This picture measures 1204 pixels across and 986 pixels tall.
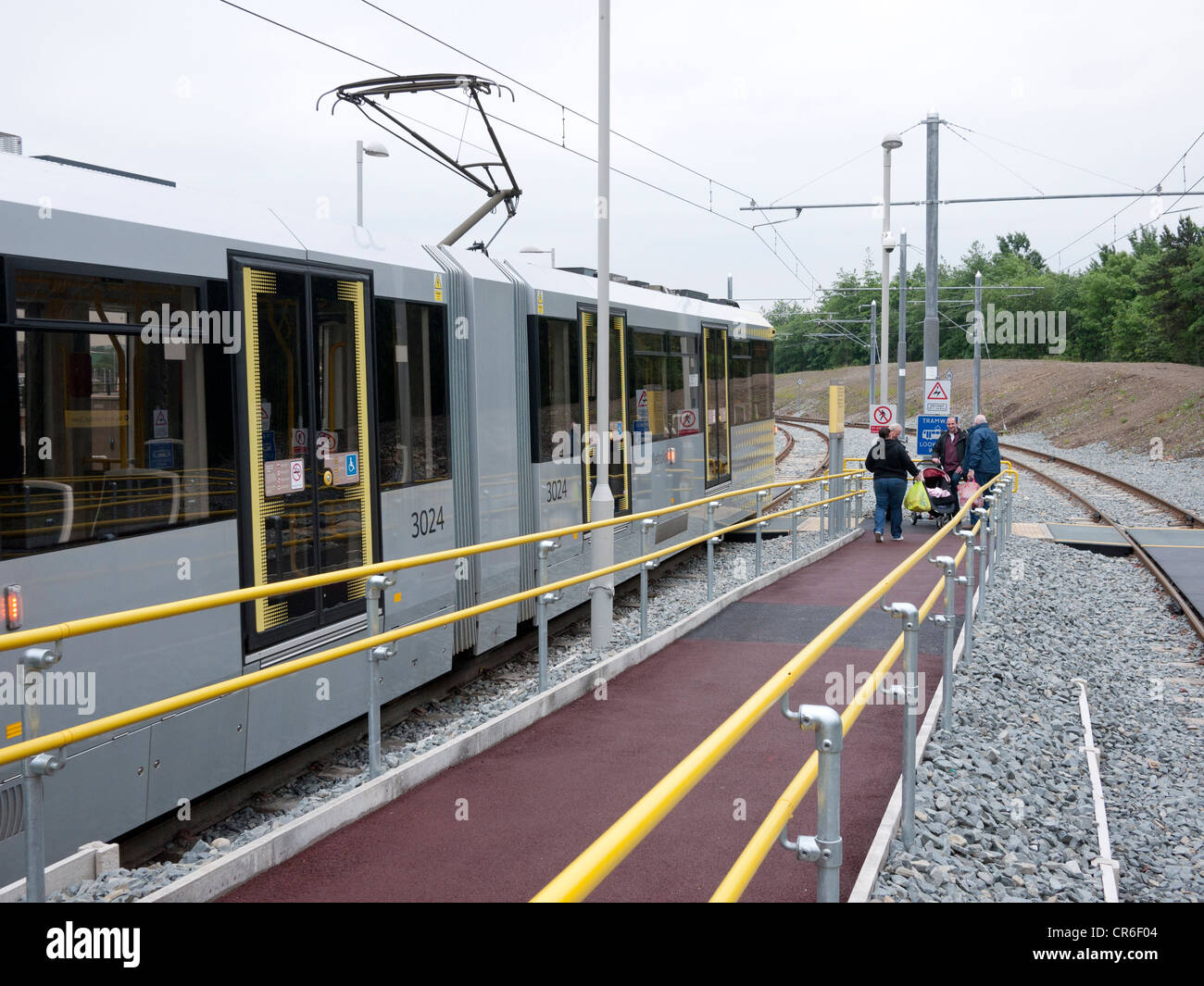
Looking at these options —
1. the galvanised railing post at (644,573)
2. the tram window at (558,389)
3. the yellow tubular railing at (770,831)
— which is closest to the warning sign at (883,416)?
A: the tram window at (558,389)

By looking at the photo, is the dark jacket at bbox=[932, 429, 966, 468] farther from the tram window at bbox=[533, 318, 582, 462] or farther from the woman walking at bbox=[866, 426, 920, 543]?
the tram window at bbox=[533, 318, 582, 462]

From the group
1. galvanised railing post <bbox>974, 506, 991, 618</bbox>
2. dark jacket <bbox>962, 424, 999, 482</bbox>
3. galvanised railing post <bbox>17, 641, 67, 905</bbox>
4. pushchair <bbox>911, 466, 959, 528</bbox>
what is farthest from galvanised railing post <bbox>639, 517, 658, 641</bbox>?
pushchair <bbox>911, 466, 959, 528</bbox>

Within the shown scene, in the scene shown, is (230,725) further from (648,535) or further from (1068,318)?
(1068,318)

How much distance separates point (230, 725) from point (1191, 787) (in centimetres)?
608

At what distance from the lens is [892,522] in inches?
653

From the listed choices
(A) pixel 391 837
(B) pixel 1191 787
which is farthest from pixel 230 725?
(B) pixel 1191 787

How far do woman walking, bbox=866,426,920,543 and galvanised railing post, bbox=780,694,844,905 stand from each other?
12.6m

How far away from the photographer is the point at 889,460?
15.8m

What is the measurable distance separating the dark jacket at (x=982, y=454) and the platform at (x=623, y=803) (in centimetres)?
817

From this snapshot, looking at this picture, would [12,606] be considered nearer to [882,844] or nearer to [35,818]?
[35,818]

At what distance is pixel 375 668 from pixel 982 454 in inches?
485

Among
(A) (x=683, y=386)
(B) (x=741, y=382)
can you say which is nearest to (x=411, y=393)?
(A) (x=683, y=386)

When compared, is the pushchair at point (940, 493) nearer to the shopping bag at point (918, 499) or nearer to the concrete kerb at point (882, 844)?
the shopping bag at point (918, 499)

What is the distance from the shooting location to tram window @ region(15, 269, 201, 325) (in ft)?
16.8
